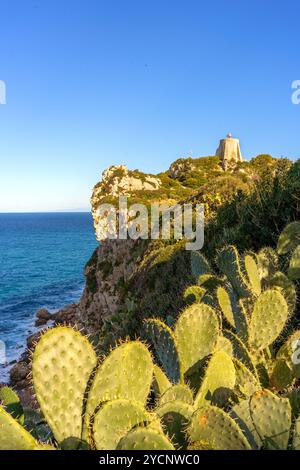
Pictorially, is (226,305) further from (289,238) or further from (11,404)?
(11,404)

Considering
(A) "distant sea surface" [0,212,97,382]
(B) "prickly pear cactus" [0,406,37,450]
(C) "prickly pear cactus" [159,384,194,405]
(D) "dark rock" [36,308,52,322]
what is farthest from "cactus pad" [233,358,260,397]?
(D) "dark rock" [36,308,52,322]

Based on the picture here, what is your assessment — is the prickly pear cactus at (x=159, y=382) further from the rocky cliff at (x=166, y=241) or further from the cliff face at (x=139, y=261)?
the cliff face at (x=139, y=261)

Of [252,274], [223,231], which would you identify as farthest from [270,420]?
[223,231]

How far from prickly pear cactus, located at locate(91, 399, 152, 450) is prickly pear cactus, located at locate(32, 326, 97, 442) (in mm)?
279

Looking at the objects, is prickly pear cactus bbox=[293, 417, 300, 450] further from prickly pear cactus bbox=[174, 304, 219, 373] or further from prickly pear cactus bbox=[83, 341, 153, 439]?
prickly pear cactus bbox=[174, 304, 219, 373]

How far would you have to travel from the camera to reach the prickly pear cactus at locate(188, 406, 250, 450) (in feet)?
6.08

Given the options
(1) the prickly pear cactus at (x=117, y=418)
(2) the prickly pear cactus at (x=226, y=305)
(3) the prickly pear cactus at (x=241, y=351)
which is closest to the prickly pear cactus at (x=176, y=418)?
(1) the prickly pear cactus at (x=117, y=418)

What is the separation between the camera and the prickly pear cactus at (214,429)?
6.08 ft

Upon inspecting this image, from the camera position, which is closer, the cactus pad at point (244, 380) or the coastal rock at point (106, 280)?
the cactus pad at point (244, 380)

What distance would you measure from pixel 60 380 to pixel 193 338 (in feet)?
3.59

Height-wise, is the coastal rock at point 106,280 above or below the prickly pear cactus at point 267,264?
below

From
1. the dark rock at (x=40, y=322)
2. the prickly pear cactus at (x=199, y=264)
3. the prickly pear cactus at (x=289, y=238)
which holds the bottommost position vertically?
the dark rock at (x=40, y=322)

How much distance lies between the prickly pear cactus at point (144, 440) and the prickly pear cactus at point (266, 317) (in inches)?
85.3

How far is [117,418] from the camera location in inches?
68.1
